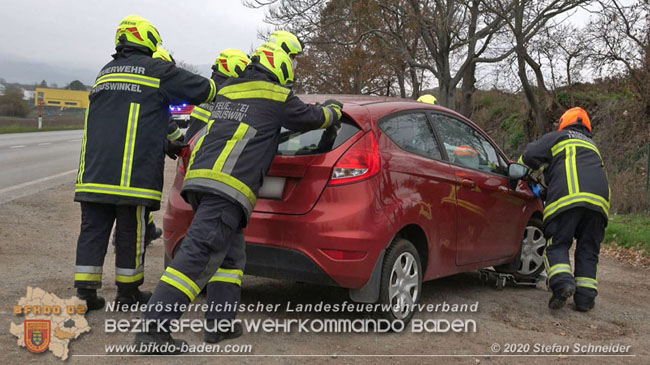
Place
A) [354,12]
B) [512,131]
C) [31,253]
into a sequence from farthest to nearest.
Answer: [512,131] → [354,12] → [31,253]

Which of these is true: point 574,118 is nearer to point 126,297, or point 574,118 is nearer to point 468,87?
point 126,297

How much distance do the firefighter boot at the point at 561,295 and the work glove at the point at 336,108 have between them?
251 cm

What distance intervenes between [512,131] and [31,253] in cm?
1793

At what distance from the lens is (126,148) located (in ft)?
14.3

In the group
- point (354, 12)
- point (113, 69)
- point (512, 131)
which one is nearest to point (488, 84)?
point (512, 131)

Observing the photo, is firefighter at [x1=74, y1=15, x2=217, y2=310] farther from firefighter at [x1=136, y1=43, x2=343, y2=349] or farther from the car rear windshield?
the car rear windshield

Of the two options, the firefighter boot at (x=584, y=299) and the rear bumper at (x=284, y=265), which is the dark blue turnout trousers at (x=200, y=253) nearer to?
the rear bumper at (x=284, y=265)

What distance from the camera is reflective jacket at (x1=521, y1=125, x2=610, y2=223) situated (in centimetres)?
573

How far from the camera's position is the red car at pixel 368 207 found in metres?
4.23

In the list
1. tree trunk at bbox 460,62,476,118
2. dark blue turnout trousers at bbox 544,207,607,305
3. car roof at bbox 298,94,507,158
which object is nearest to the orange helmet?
dark blue turnout trousers at bbox 544,207,607,305

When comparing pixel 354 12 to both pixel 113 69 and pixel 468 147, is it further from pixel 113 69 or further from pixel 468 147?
pixel 113 69

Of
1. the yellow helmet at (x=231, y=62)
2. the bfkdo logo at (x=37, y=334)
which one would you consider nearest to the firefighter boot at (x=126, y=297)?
the bfkdo logo at (x=37, y=334)

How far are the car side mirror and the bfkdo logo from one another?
13.0 ft

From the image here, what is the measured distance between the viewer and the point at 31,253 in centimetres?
632
